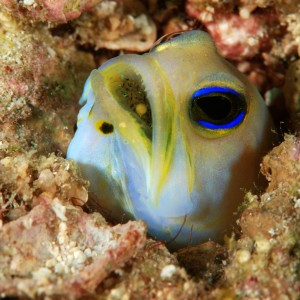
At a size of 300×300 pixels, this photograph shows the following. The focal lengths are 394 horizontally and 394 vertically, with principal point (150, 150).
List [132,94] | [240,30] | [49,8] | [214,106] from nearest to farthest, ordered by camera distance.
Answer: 1. [214,106]
2. [132,94]
3. [49,8]
4. [240,30]

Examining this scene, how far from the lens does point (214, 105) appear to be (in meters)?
2.62

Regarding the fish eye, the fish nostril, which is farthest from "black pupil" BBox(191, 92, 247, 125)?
Result: the fish nostril

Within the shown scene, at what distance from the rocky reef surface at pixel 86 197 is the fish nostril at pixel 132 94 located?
614 millimetres

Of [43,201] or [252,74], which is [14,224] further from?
[252,74]

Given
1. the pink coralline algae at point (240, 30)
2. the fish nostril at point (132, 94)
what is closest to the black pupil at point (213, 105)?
the fish nostril at point (132, 94)

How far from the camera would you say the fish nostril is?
9.48ft

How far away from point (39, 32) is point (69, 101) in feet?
2.32

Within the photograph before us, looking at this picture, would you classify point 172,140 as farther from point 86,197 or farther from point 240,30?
point 240,30

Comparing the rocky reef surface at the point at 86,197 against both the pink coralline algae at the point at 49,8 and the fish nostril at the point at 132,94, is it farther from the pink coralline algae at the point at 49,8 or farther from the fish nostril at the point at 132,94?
the fish nostril at the point at 132,94

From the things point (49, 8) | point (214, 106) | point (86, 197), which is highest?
point (49, 8)

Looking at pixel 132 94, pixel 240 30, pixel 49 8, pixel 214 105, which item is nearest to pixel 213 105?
pixel 214 105

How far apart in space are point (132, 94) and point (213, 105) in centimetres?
66

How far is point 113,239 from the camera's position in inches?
83.6

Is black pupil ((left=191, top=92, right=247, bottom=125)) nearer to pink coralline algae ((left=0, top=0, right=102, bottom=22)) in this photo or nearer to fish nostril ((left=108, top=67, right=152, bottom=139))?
fish nostril ((left=108, top=67, right=152, bottom=139))
